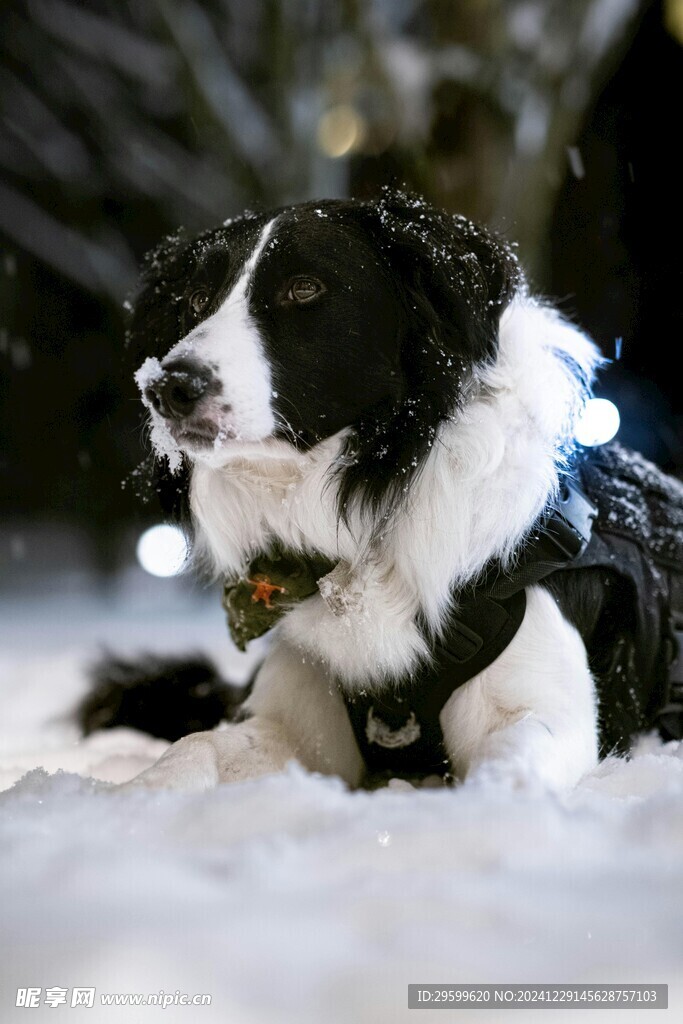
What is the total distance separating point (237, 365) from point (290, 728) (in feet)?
2.54

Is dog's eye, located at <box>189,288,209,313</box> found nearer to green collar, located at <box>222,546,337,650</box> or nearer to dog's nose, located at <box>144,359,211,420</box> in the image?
dog's nose, located at <box>144,359,211,420</box>

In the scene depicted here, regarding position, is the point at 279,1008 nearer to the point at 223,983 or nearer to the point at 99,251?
the point at 223,983

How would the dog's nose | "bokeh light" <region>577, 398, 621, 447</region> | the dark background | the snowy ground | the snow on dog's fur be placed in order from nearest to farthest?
the snowy ground < the dog's nose < the snow on dog's fur < "bokeh light" <region>577, 398, 621, 447</region> < the dark background

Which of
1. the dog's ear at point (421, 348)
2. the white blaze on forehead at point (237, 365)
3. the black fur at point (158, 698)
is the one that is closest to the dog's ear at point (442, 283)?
the dog's ear at point (421, 348)

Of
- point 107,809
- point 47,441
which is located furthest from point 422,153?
point 107,809

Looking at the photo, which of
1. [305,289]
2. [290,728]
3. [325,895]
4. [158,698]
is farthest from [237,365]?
[158,698]

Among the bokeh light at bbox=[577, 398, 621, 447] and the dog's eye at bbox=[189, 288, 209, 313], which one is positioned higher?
the dog's eye at bbox=[189, 288, 209, 313]

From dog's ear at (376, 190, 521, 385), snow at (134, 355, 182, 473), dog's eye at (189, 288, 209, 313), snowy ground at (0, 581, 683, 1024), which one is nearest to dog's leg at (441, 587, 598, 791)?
snowy ground at (0, 581, 683, 1024)

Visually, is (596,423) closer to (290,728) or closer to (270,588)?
(270,588)

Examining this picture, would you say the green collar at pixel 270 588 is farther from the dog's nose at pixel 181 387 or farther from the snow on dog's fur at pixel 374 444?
the dog's nose at pixel 181 387

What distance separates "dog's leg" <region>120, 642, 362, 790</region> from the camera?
174cm

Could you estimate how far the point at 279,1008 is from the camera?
0.85m

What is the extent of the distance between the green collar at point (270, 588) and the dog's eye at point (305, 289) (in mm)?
527

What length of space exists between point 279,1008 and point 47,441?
6.40 metres
